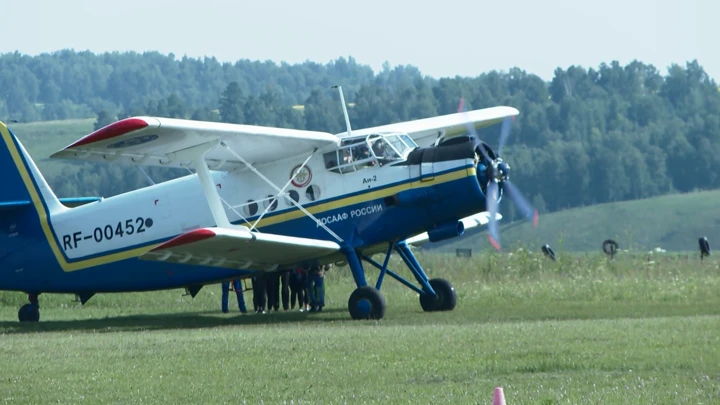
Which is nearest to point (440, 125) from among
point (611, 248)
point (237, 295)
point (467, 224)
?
point (467, 224)

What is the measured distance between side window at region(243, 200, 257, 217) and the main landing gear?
1894mm

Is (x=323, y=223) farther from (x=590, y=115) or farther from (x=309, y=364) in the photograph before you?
(x=590, y=115)

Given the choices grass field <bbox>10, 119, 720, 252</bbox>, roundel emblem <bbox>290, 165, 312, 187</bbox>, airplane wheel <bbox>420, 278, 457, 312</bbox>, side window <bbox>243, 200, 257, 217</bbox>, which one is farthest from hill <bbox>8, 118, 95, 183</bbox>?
roundel emblem <bbox>290, 165, 312, 187</bbox>

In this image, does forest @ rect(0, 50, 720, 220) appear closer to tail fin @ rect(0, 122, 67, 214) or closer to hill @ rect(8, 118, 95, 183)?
hill @ rect(8, 118, 95, 183)

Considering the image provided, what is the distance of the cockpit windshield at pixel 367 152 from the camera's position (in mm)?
21266

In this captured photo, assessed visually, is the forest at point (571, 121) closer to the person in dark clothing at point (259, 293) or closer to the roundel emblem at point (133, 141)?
the person in dark clothing at point (259, 293)

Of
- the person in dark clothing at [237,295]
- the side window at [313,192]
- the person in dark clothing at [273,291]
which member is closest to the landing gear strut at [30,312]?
the person in dark clothing at [237,295]

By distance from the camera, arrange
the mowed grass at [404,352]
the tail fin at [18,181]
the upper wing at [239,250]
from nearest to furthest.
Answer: the mowed grass at [404,352], the upper wing at [239,250], the tail fin at [18,181]

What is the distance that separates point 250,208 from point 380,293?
311 cm

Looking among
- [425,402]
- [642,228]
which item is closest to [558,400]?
[425,402]

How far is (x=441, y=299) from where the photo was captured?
22.7 meters

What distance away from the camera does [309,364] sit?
44.9ft

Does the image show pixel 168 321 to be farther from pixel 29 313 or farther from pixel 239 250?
pixel 239 250

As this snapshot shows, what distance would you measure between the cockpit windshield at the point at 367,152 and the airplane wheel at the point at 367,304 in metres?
2.22
